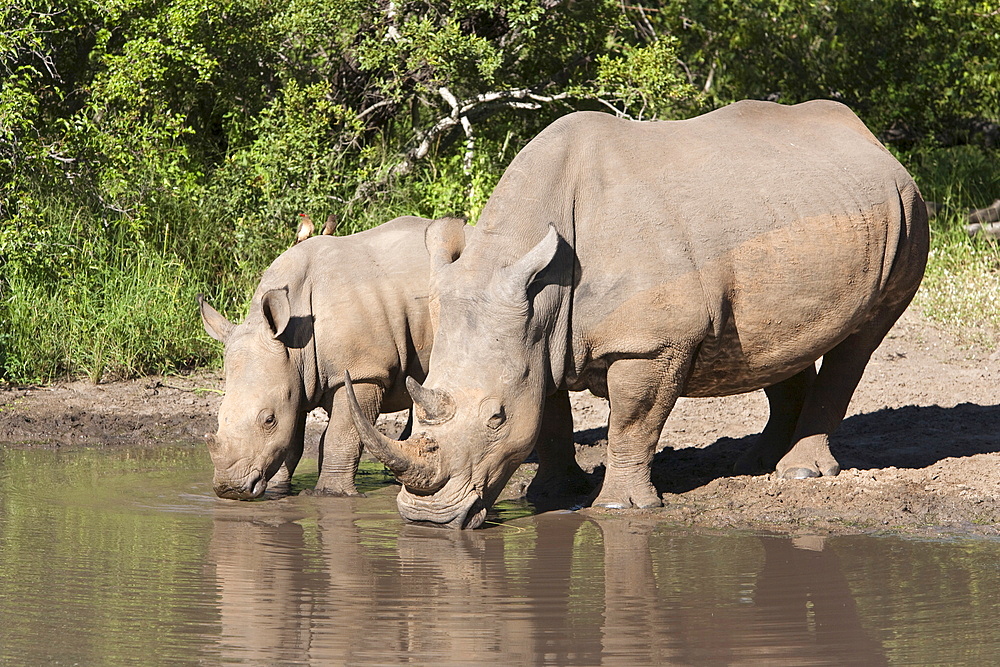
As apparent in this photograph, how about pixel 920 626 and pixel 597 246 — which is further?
pixel 597 246

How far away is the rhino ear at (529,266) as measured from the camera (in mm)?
6281

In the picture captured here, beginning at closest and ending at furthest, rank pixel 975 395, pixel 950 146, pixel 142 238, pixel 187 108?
1. pixel 975 395
2. pixel 142 238
3. pixel 187 108
4. pixel 950 146

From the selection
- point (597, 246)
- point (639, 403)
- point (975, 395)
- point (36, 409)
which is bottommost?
point (975, 395)

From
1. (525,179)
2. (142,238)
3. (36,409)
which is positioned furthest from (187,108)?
(525,179)

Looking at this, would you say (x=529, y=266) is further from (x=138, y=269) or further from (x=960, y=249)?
(x=960, y=249)

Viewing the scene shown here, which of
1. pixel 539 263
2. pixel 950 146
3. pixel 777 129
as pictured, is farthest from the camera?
pixel 950 146

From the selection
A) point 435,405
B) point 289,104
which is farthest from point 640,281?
point 289,104

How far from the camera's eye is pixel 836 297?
7078mm

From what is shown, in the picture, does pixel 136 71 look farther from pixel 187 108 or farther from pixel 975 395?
pixel 975 395

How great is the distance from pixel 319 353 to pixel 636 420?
1.99 m

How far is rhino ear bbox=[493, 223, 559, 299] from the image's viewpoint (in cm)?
628

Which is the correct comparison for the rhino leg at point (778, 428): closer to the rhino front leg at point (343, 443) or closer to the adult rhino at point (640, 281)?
the adult rhino at point (640, 281)

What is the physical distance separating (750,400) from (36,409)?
5.62 meters

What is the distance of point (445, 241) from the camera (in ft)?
22.5
